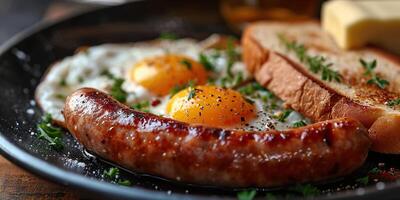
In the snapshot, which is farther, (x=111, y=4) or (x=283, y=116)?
(x=111, y=4)

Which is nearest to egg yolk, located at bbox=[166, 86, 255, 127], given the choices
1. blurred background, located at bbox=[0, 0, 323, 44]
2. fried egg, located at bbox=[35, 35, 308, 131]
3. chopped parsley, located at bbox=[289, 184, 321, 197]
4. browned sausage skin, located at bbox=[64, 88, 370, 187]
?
fried egg, located at bbox=[35, 35, 308, 131]

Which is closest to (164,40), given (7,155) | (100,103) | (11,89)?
(11,89)

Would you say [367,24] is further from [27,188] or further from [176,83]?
[27,188]

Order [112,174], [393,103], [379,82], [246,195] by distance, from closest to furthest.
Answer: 1. [246,195]
2. [112,174]
3. [393,103]
4. [379,82]

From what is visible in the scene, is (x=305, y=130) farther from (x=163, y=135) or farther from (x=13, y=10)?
(x=13, y=10)

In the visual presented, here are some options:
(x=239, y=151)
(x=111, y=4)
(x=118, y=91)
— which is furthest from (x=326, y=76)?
(x=111, y=4)

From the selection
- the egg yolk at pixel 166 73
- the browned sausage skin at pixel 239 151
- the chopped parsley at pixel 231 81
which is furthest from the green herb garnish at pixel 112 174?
the chopped parsley at pixel 231 81

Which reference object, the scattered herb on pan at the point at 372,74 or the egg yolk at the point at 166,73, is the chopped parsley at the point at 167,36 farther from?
the scattered herb on pan at the point at 372,74

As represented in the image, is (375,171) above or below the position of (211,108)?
below
